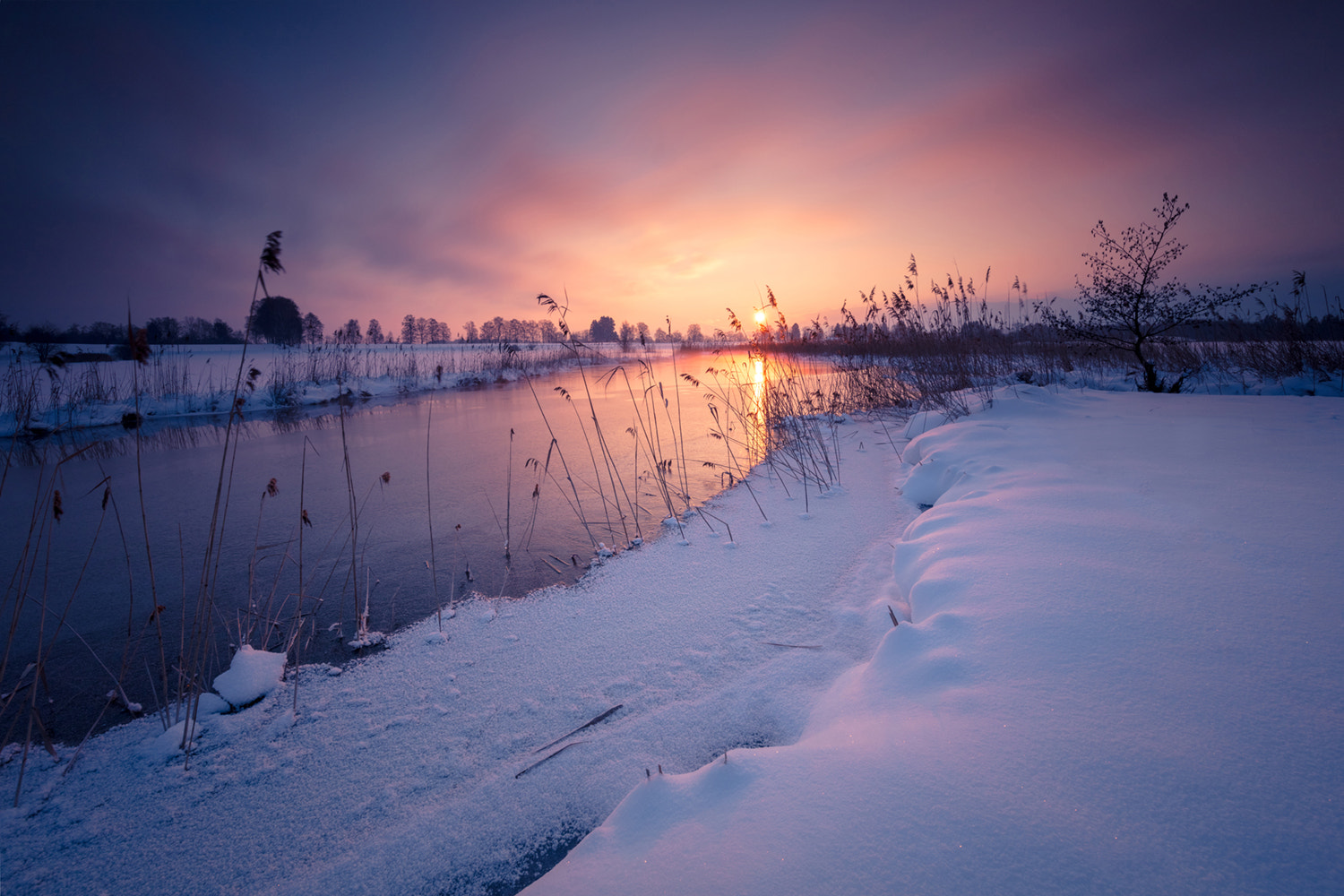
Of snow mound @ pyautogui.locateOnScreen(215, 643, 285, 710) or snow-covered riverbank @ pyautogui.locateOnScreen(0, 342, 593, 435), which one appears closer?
snow mound @ pyautogui.locateOnScreen(215, 643, 285, 710)

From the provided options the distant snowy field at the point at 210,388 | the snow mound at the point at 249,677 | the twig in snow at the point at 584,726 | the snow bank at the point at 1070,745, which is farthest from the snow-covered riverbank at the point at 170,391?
the snow bank at the point at 1070,745

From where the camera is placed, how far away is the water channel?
2289 mm

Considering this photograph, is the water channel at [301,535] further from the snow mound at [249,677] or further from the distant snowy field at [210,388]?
the distant snowy field at [210,388]

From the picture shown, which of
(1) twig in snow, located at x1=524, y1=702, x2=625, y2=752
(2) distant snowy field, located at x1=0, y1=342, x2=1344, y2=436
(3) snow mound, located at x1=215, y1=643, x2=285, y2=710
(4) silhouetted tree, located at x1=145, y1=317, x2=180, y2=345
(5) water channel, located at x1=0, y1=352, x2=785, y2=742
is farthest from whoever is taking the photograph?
(4) silhouetted tree, located at x1=145, y1=317, x2=180, y2=345

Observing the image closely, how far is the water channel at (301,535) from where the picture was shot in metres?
2.29

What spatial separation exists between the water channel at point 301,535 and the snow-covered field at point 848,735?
1.47ft

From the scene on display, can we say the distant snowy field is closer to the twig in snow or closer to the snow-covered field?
the snow-covered field

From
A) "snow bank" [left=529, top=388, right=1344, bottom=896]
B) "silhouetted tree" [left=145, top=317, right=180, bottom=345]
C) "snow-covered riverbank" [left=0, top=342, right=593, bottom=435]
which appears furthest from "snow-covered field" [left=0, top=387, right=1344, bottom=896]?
"silhouetted tree" [left=145, top=317, right=180, bottom=345]

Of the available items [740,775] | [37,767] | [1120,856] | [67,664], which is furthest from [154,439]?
[1120,856]

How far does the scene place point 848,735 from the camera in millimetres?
1190

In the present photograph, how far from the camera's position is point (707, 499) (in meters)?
4.27

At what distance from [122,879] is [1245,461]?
15.9 feet

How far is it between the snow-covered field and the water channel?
447mm

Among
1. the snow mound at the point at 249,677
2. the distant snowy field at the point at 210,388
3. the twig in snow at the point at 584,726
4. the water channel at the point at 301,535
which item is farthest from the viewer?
the distant snowy field at the point at 210,388
